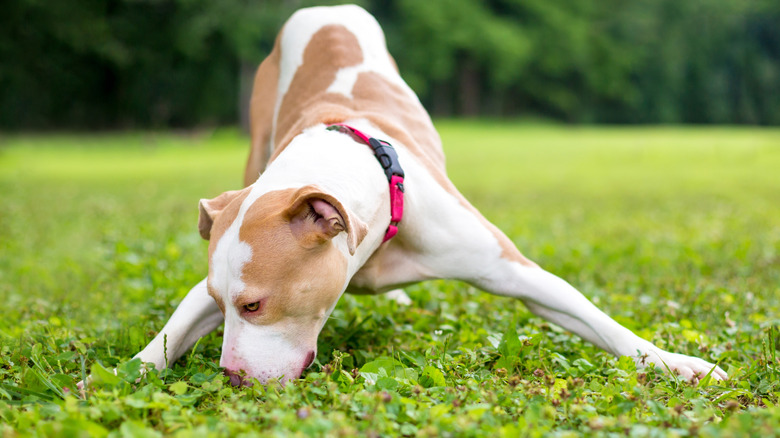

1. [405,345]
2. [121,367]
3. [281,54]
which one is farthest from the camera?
[281,54]

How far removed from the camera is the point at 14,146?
23.6m

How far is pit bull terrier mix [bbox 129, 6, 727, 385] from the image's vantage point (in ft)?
7.68

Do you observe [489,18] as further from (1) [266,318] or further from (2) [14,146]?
(1) [266,318]

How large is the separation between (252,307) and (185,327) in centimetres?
61

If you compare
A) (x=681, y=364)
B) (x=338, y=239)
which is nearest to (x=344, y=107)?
(x=338, y=239)

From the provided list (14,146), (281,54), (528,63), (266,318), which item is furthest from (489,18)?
(266,318)

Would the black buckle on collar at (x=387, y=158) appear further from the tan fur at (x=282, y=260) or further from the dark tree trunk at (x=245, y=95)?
the dark tree trunk at (x=245, y=95)

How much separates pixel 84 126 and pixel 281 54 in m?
29.6

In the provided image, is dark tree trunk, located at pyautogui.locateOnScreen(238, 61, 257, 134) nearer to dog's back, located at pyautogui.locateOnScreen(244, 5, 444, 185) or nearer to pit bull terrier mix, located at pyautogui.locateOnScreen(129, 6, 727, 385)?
dog's back, located at pyautogui.locateOnScreen(244, 5, 444, 185)

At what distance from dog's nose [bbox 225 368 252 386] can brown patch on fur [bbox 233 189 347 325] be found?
0.17 meters

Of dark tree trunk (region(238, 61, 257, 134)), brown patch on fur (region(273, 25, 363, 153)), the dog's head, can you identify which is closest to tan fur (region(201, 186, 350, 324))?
the dog's head

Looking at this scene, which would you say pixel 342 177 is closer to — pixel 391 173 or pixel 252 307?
pixel 391 173

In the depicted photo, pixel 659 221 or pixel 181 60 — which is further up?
pixel 659 221

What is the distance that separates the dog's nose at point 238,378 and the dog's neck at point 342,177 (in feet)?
1.76
